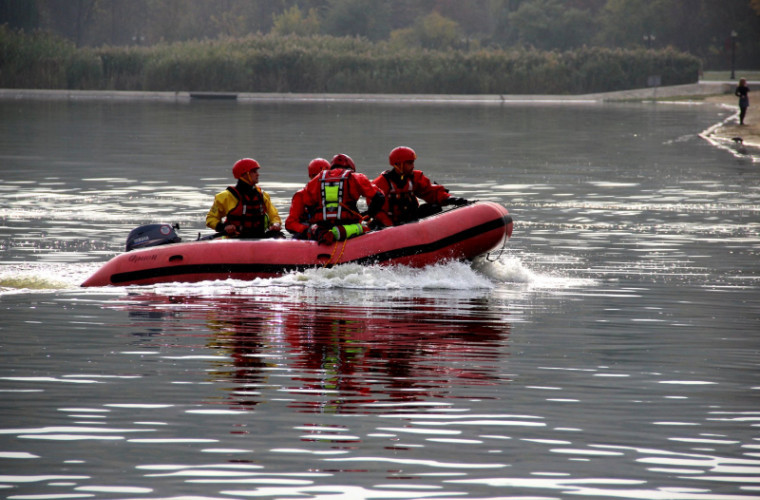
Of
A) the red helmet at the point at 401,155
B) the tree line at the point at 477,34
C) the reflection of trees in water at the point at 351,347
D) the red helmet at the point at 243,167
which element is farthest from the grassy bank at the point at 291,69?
the reflection of trees in water at the point at 351,347

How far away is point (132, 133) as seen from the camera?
125 feet

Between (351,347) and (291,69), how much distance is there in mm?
55660

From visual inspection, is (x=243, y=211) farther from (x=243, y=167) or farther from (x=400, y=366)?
(x=400, y=366)

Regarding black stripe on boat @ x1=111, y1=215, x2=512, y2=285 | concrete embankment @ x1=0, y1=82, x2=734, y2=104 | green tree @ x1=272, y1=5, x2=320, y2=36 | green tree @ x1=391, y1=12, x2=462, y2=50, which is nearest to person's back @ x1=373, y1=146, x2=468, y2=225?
black stripe on boat @ x1=111, y1=215, x2=512, y2=285

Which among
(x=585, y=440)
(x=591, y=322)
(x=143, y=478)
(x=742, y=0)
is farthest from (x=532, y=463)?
(x=742, y=0)

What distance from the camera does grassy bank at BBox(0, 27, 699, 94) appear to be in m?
63.0

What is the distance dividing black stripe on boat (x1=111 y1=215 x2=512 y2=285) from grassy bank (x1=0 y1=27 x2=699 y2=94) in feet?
166

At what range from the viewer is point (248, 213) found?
555 inches

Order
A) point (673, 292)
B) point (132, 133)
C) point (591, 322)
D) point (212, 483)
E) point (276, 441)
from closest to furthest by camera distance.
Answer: point (212, 483) < point (276, 441) < point (591, 322) < point (673, 292) < point (132, 133)

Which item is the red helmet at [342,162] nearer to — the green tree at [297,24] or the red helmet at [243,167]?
the red helmet at [243,167]

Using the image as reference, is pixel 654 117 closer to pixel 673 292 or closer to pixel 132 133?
pixel 132 133

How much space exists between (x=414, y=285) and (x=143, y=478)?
22.6 ft

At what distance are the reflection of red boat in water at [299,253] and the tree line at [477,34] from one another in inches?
2813

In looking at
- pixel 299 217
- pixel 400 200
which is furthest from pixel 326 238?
pixel 400 200
